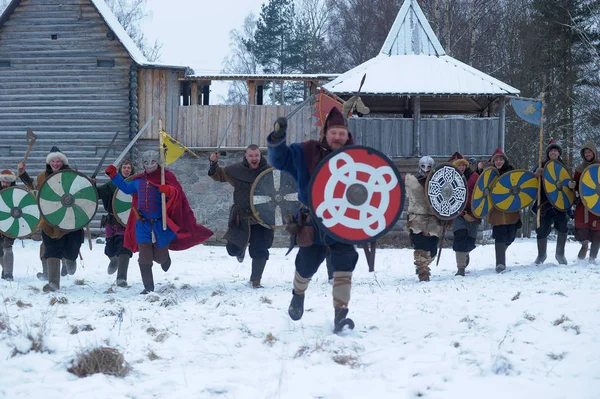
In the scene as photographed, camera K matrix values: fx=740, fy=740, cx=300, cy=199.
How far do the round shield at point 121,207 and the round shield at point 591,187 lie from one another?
4.94 metres

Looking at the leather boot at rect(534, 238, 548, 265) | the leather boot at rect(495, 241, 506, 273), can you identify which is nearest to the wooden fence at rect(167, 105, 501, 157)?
the leather boot at rect(534, 238, 548, 265)

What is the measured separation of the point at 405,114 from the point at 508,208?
1152 cm

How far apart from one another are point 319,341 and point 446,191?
4128 mm

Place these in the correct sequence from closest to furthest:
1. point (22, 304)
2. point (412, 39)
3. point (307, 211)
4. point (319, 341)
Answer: point (319, 341)
point (307, 211)
point (22, 304)
point (412, 39)

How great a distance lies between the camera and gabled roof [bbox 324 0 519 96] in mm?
16297

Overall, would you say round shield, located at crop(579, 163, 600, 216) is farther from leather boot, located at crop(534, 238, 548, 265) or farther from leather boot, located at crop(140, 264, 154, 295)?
leather boot, located at crop(140, 264, 154, 295)

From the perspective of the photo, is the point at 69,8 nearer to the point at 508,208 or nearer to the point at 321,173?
the point at 508,208

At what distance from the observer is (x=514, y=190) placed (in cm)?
858

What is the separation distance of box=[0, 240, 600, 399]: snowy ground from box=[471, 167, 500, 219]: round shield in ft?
4.07

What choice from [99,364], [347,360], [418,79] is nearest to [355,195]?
[347,360]

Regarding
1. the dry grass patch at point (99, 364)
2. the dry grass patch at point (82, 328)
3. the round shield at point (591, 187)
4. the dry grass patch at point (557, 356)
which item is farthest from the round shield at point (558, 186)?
the dry grass patch at point (99, 364)

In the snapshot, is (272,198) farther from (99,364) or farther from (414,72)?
(414,72)

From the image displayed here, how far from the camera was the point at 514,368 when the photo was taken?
149 inches

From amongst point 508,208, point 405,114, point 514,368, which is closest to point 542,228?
point 508,208
